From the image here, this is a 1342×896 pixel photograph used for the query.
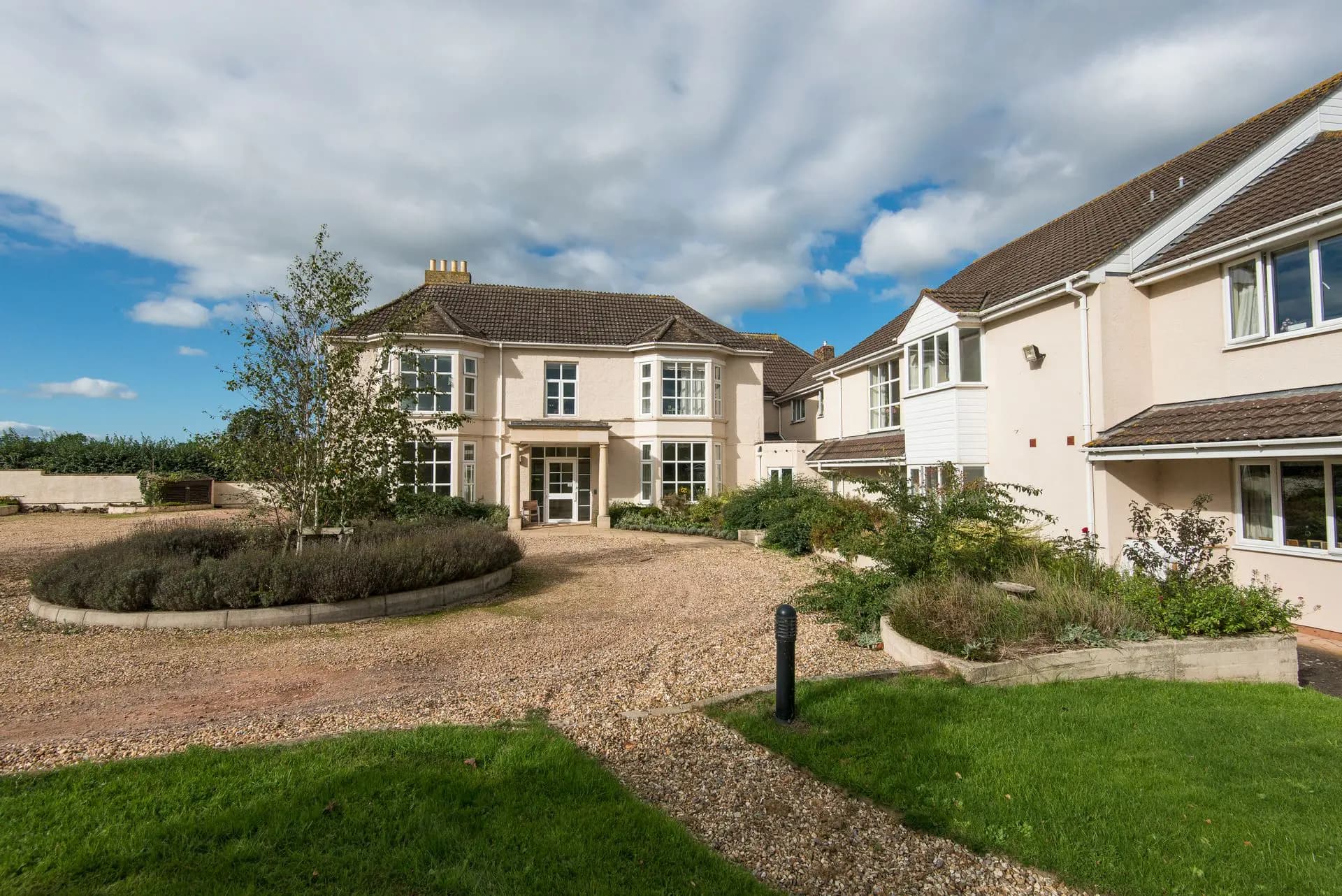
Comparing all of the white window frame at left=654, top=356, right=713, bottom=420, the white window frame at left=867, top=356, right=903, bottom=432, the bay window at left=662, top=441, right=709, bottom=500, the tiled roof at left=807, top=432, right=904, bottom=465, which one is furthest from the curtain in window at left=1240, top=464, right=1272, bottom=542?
the white window frame at left=654, top=356, right=713, bottom=420

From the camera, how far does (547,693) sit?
6055mm

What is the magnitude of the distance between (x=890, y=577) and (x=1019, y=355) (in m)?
7.01

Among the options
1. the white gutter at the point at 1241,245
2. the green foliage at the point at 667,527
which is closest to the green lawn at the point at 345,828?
the white gutter at the point at 1241,245

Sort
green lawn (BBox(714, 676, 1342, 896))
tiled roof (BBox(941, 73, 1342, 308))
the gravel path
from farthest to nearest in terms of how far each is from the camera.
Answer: tiled roof (BBox(941, 73, 1342, 308)) → the gravel path → green lawn (BBox(714, 676, 1342, 896))

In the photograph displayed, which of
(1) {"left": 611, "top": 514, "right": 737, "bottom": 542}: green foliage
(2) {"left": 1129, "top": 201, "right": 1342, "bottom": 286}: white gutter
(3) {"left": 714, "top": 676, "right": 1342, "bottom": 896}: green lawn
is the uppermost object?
(2) {"left": 1129, "top": 201, "right": 1342, "bottom": 286}: white gutter

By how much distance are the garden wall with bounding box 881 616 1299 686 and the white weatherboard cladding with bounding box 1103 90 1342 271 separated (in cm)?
720

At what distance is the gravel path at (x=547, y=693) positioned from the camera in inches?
144

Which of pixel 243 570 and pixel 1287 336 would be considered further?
pixel 1287 336

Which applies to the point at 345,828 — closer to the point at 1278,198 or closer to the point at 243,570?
the point at 243,570

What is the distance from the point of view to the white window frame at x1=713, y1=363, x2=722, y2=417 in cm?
2375

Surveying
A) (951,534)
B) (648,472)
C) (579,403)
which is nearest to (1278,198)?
(951,534)

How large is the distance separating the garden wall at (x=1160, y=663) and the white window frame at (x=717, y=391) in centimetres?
1758

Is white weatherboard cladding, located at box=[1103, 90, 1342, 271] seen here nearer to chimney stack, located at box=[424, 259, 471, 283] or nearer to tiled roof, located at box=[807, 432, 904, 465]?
tiled roof, located at box=[807, 432, 904, 465]

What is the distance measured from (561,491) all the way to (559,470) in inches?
30.0
